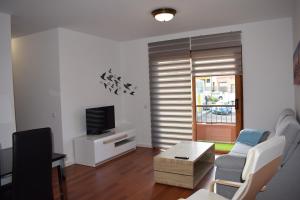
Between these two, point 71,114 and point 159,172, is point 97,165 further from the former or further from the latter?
point 159,172

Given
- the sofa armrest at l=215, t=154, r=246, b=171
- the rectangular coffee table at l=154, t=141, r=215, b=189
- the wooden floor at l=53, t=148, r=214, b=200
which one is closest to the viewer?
the sofa armrest at l=215, t=154, r=246, b=171

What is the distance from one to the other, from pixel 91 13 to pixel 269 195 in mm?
3332

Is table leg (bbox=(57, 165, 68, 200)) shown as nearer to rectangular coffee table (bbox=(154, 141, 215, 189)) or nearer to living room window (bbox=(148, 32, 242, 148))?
rectangular coffee table (bbox=(154, 141, 215, 189))

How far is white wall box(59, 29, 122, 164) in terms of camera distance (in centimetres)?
432

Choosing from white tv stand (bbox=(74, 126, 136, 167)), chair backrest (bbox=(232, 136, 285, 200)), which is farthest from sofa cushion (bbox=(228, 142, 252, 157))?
white tv stand (bbox=(74, 126, 136, 167))

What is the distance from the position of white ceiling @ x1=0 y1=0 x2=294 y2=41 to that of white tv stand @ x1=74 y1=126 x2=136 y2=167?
213 centimetres

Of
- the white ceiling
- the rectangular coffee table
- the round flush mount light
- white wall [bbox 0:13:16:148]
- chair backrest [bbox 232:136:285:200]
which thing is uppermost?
the white ceiling

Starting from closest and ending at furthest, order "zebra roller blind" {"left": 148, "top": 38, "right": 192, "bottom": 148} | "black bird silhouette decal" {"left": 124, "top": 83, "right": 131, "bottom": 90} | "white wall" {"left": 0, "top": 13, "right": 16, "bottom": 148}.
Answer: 1. "white wall" {"left": 0, "top": 13, "right": 16, "bottom": 148}
2. "zebra roller blind" {"left": 148, "top": 38, "right": 192, "bottom": 148}
3. "black bird silhouette decal" {"left": 124, "top": 83, "right": 131, "bottom": 90}

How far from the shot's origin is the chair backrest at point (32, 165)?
6.24ft

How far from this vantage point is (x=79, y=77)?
4.63 metres

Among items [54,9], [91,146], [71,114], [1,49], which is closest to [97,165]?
[91,146]

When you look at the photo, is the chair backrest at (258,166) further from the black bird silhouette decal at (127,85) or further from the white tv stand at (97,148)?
the black bird silhouette decal at (127,85)

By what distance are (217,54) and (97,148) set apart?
3.04m

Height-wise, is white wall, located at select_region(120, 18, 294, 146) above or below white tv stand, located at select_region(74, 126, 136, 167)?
above
